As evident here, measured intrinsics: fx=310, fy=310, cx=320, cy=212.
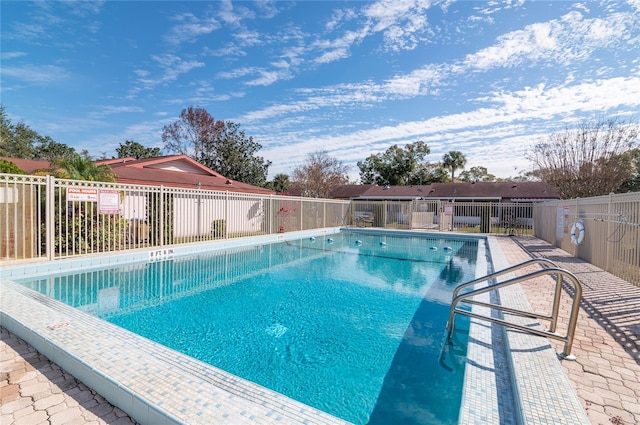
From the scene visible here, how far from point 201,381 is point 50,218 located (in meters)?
7.83

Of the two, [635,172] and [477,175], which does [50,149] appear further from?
[477,175]

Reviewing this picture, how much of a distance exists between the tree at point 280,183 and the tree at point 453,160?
23.5 m

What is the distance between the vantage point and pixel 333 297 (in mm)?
6891

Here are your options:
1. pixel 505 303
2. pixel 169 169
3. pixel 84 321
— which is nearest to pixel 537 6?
pixel 505 303

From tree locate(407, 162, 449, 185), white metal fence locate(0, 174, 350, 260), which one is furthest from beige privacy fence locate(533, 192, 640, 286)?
tree locate(407, 162, 449, 185)

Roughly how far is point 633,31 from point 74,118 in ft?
116

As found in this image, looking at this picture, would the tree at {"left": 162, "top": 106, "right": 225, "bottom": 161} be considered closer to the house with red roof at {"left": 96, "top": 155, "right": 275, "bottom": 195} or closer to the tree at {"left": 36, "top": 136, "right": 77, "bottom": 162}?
the tree at {"left": 36, "top": 136, "right": 77, "bottom": 162}

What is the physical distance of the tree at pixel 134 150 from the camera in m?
41.7

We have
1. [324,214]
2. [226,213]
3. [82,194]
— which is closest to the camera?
[82,194]

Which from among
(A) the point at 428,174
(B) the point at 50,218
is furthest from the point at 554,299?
(A) the point at 428,174

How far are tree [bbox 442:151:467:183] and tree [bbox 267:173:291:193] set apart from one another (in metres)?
23.5

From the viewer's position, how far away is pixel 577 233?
10.0 metres

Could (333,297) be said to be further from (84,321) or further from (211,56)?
(211,56)

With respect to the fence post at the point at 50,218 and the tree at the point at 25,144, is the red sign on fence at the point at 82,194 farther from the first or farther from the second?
the tree at the point at 25,144
